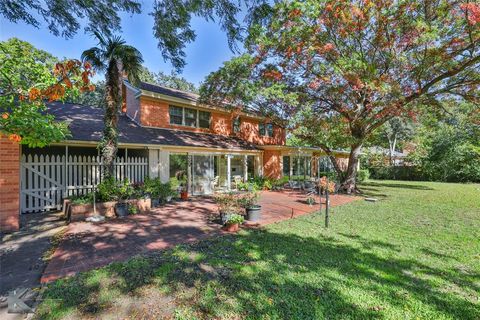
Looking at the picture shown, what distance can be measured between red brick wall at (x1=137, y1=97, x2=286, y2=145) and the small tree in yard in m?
2.48

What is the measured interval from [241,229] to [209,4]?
18.9 feet

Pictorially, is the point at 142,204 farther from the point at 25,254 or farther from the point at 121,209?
the point at 25,254

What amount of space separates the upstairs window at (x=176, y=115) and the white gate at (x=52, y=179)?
194 inches

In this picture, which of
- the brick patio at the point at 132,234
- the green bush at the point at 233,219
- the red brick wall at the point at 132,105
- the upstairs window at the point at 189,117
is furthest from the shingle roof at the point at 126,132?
the green bush at the point at 233,219

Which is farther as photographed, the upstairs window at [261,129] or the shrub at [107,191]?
the upstairs window at [261,129]

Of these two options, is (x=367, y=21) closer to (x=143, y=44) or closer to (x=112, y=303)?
(x=143, y=44)

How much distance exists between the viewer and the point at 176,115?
14844 mm

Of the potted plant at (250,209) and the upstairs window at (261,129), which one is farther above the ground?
the upstairs window at (261,129)

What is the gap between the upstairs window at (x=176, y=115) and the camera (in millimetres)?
14648

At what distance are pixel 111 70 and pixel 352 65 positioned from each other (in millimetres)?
9704

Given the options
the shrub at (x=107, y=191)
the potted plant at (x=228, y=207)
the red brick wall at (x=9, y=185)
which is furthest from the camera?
the shrub at (x=107, y=191)

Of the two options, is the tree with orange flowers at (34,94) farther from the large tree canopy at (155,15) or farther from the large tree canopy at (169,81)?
the large tree canopy at (169,81)

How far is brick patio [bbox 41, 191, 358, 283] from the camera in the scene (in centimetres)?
467

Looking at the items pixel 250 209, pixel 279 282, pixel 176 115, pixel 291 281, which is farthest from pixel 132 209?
Result: pixel 176 115
